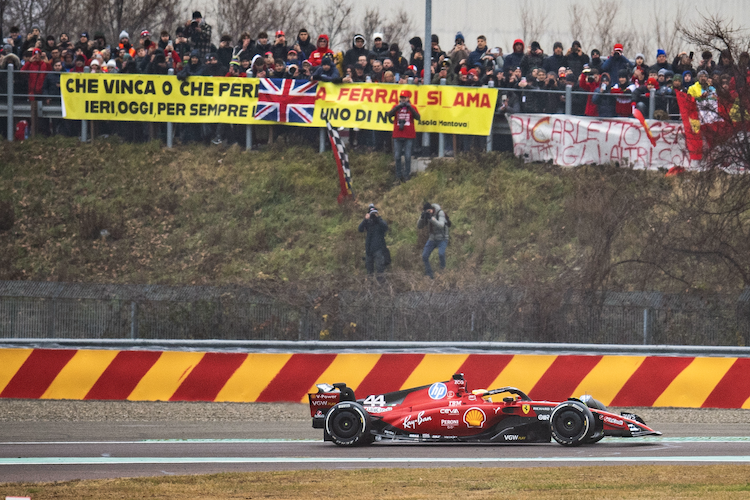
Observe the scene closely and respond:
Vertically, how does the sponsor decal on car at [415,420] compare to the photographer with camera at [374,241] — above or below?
below

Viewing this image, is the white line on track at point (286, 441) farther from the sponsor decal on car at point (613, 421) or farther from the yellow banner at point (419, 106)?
the yellow banner at point (419, 106)

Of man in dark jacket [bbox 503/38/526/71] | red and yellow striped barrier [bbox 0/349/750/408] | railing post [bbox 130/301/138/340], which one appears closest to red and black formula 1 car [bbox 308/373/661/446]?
red and yellow striped barrier [bbox 0/349/750/408]

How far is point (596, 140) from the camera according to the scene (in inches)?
925

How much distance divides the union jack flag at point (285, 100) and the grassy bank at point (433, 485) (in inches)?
617

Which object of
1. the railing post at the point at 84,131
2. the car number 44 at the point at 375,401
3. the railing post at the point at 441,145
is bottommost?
the car number 44 at the point at 375,401

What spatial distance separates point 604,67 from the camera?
2384 centimetres

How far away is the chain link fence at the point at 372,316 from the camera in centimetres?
1570

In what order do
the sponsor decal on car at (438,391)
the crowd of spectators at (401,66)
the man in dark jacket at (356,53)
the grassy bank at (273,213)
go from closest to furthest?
1. the sponsor decal on car at (438,391)
2. the grassy bank at (273,213)
3. the crowd of spectators at (401,66)
4. the man in dark jacket at (356,53)

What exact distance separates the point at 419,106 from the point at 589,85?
4.00 metres

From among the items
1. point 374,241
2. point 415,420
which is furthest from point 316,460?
point 374,241

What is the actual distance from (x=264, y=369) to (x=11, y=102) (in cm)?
1427

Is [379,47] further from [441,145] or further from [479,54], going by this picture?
[441,145]

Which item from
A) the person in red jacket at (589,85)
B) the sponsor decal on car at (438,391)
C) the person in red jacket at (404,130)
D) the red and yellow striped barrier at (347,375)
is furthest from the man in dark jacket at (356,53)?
the sponsor decal on car at (438,391)

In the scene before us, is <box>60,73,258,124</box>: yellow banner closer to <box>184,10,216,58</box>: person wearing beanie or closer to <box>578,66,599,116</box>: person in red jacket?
<box>184,10,216,58</box>: person wearing beanie
